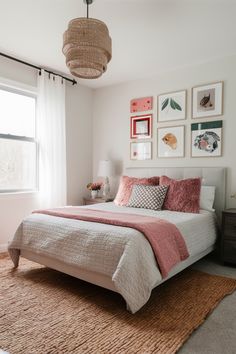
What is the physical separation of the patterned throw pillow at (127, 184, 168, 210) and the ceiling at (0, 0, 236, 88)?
1.74 m

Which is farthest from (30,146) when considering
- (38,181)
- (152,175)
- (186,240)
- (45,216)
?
(186,240)

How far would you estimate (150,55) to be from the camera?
3.40 m

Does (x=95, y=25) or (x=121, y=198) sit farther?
(x=121, y=198)

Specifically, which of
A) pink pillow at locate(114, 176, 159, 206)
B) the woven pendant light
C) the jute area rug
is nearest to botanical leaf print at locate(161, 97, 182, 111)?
pink pillow at locate(114, 176, 159, 206)

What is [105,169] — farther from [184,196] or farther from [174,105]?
[184,196]

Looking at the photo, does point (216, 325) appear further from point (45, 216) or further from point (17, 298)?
point (45, 216)

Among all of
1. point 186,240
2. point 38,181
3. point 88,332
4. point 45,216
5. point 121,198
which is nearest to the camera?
point 88,332

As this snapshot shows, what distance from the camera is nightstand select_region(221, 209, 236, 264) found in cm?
296

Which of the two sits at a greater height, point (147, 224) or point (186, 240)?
point (147, 224)

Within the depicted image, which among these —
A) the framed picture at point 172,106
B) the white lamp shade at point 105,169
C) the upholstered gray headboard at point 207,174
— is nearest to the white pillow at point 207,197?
the upholstered gray headboard at point 207,174

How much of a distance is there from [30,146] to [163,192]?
81.8 inches

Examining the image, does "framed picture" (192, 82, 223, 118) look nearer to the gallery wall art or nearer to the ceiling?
the gallery wall art

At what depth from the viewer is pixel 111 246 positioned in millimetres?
1998

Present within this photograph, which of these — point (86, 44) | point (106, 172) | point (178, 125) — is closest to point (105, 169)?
point (106, 172)
